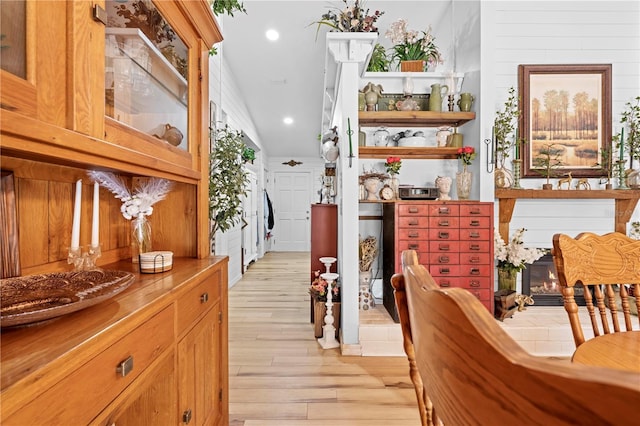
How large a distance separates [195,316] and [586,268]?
1564 millimetres

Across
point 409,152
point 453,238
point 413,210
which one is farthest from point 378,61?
point 453,238

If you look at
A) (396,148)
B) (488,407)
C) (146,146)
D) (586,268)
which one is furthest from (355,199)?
(488,407)

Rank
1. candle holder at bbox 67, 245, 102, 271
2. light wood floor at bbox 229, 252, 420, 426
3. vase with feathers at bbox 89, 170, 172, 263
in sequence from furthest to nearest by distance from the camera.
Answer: light wood floor at bbox 229, 252, 420, 426
vase with feathers at bbox 89, 170, 172, 263
candle holder at bbox 67, 245, 102, 271

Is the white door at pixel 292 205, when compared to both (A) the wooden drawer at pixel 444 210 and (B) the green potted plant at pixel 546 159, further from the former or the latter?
(A) the wooden drawer at pixel 444 210

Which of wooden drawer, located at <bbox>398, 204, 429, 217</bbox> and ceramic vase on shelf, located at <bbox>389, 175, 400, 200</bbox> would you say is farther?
ceramic vase on shelf, located at <bbox>389, 175, 400, 200</bbox>

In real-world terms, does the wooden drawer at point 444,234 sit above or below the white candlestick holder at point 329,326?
above

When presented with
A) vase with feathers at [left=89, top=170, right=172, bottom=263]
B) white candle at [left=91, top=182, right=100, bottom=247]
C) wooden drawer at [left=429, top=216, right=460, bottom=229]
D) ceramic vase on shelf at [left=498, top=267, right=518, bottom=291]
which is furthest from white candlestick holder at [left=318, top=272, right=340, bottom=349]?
white candle at [left=91, top=182, right=100, bottom=247]

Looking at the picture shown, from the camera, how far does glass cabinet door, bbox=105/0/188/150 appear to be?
37.6 inches

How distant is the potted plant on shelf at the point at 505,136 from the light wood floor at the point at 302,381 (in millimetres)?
1839

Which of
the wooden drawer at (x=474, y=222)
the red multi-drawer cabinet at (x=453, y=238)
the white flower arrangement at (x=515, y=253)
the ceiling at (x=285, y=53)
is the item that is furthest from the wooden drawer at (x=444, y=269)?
the ceiling at (x=285, y=53)

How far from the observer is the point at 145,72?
1164 millimetres

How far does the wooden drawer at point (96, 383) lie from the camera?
1.86 ft

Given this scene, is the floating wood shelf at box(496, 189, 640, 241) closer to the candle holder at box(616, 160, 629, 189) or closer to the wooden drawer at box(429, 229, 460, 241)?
the candle holder at box(616, 160, 629, 189)

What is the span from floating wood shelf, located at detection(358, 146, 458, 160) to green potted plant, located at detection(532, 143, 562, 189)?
803 millimetres
